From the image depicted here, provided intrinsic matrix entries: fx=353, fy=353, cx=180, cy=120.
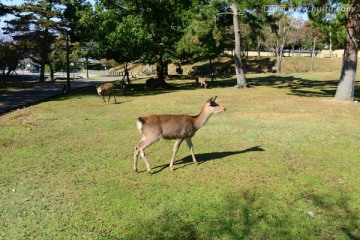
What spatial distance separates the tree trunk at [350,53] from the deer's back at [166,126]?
13997 millimetres

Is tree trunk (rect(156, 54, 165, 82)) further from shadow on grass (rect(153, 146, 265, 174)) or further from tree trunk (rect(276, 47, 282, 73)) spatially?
tree trunk (rect(276, 47, 282, 73))

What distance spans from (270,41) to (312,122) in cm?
4682

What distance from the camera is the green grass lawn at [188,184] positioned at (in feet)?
19.0

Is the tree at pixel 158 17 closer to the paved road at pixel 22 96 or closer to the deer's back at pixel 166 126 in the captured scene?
the paved road at pixel 22 96

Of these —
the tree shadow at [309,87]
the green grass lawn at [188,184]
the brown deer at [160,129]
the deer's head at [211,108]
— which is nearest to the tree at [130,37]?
the tree shadow at [309,87]

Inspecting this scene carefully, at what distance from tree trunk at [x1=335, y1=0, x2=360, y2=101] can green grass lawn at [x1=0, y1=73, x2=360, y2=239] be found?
20.1 ft

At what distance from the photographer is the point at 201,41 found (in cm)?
3002

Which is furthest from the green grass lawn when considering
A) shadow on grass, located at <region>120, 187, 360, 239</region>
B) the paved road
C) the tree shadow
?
the tree shadow

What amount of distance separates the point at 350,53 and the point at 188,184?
595 inches

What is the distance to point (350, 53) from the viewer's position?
18.8 m

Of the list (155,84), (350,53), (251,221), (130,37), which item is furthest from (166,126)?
(155,84)

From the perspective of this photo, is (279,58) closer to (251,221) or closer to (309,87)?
(309,87)

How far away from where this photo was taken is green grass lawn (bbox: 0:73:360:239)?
5777mm

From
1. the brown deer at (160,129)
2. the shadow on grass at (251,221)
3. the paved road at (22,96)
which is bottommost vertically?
A: the shadow on grass at (251,221)
